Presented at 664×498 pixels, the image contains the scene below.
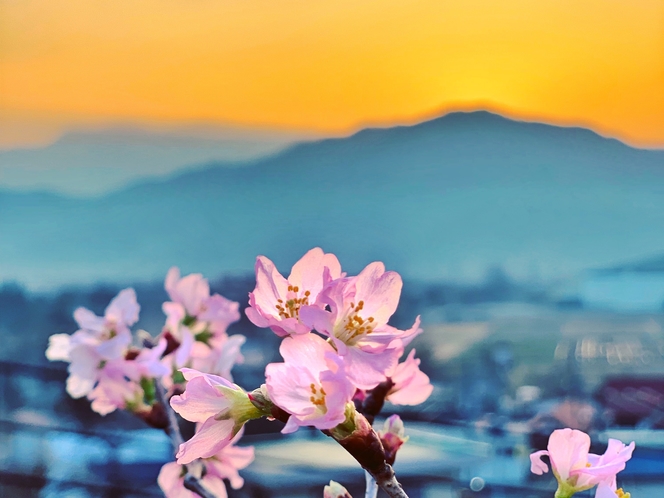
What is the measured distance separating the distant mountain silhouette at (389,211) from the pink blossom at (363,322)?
898 mm

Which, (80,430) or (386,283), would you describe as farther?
(80,430)

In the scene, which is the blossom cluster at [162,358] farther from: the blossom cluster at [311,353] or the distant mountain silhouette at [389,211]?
the distant mountain silhouette at [389,211]

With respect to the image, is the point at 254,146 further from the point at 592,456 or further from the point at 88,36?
the point at 592,456

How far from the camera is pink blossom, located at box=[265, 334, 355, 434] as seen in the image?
311mm

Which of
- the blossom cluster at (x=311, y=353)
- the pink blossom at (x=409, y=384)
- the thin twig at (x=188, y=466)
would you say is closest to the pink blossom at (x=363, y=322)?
the blossom cluster at (x=311, y=353)

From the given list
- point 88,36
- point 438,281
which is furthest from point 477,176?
point 88,36

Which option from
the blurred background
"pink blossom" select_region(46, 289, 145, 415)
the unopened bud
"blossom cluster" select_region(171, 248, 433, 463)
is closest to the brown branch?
"blossom cluster" select_region(171, 248, 433, 463)

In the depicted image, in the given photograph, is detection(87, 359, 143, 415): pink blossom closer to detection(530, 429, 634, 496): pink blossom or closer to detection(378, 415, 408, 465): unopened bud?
detection(378, 415, 408, 465): unopened bud

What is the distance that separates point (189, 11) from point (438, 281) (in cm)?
78

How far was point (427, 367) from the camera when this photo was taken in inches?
A: 49.3

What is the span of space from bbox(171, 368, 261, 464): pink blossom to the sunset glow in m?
1.00

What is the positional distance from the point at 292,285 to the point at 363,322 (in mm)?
54

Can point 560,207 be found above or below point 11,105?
below

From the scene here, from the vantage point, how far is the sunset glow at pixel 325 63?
122 cm
